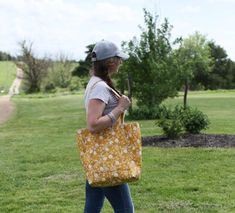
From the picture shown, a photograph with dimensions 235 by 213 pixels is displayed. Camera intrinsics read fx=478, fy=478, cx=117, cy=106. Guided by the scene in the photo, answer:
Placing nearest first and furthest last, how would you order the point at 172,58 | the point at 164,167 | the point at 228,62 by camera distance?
the point at 164,167, the point at 172,58, the point at 228,62

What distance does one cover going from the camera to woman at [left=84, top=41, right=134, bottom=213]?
3.40 m

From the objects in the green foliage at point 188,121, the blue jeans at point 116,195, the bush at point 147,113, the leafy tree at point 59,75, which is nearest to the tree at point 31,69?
the leafy tree at point 59,75

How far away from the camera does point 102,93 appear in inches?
135

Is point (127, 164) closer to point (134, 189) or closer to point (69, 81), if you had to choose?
point (134, 189)

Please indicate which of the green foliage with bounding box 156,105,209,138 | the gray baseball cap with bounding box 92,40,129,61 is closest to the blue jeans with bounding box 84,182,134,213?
the gray baseball cap with bounding box 92,40,129,61

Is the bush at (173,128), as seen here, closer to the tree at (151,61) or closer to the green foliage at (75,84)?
the tree at (151,61)

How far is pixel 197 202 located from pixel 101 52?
3.20 m

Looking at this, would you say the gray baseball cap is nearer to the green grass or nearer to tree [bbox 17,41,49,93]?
tree [bbox 17,41,49,93]

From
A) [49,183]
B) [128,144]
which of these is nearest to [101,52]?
[128,144]

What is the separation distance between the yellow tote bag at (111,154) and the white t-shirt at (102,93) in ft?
0.41

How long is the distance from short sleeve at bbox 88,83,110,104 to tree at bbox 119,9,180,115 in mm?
16830

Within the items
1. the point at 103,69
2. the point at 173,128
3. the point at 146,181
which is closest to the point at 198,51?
the point at 173,128

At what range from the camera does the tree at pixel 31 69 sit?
228 feet

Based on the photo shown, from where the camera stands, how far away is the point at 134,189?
682cm
